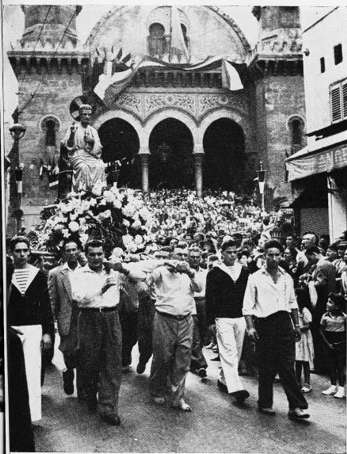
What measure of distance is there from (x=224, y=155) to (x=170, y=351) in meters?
12.0

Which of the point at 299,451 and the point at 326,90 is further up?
the point at 326,90

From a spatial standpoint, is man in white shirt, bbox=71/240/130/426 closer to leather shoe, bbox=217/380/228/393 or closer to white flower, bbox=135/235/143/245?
leather shoe, bbox=217/380/228/393

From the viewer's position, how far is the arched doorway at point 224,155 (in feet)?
45.3

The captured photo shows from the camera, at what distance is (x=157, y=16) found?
5484 millimetres

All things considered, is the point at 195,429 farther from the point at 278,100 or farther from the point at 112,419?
the point at 278,100

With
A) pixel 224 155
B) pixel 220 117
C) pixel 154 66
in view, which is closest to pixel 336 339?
pixel 154 66

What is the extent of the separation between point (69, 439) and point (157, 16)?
14.1 ft

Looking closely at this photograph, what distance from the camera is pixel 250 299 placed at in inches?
170

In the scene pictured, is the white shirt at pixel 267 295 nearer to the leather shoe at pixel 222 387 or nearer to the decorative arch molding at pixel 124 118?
the leather shoe at pixel 222 387

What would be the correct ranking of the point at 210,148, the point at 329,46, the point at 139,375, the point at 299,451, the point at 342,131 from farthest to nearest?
1. the point at 210,148
2. the point at 342,131
3. the point at 329,46
4. the point at 139,375
5. the point at 299,451

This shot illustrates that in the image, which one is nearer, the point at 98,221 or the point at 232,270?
the point at 232,270

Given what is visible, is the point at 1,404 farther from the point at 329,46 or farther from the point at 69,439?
the point at 329,46

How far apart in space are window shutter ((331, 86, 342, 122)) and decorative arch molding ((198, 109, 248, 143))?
29.1 feet

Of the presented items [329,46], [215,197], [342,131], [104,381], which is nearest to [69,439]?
[104,381]
